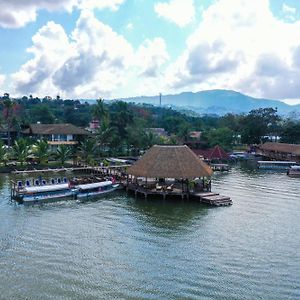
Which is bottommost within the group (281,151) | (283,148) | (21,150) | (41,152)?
(41,152)

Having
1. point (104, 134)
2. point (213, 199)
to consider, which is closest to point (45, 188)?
point (213, 199)

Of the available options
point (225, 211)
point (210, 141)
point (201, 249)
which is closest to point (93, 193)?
point (225, 211)

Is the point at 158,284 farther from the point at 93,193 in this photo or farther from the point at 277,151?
the point at 277,151

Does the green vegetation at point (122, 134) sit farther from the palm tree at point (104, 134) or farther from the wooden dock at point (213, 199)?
the wooden dock at point (213, 199)

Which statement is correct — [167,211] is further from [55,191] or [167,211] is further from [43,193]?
[43,193]

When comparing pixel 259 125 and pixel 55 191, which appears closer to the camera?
pixel 55 191

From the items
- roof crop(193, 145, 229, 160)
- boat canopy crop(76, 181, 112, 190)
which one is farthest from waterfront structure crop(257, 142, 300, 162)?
boat canopy crop(76, 181, 112, 190)
